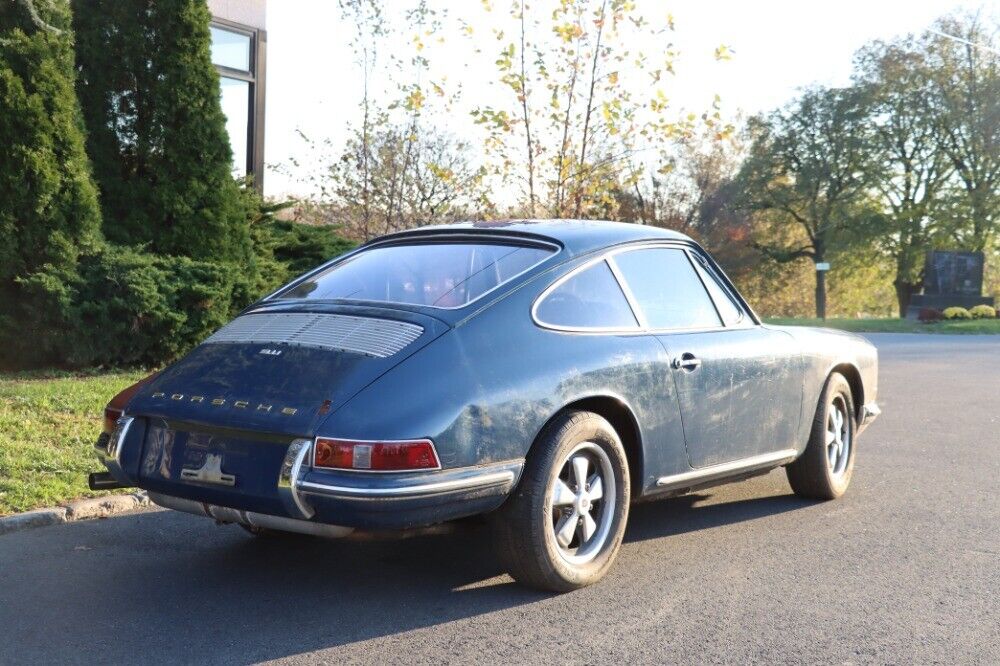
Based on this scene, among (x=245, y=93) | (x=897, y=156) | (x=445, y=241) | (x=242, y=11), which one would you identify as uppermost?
(x=897, y=156)

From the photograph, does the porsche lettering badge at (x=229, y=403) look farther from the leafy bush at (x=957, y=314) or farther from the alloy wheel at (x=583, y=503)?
the leafy bush at (x=957, y=314)

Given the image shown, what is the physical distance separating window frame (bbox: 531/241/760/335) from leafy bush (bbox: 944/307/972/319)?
114ft

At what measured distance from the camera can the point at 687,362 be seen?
5152 millimetres

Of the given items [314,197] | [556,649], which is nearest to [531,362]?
[556,649]

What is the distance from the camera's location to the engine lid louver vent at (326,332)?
427 cm

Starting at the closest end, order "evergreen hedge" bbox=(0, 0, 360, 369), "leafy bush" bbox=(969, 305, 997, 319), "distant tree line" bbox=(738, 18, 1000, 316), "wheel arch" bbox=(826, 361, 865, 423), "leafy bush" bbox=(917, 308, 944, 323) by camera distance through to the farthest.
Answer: "wheel arch" bbox=(826, 361, 865, 423) → "evergreen hedge" bbox=(0, 0, 360, 369) → "leafy bush" bbox=(917, 308, 944, 323) → "leafy bush" bbox=(969, 305, 997, 319) → "distant tree line" bbox=(738, 18, 1000, 316)

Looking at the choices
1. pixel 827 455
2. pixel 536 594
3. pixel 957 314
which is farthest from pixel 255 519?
pixel 957 314

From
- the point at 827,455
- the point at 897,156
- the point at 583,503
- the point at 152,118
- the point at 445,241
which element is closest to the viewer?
the point at 583,503

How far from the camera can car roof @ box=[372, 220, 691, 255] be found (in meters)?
5.11

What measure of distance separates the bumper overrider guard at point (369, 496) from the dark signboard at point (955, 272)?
42535mm

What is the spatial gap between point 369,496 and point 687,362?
6.31 feet

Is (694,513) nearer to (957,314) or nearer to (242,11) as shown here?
(242,11)

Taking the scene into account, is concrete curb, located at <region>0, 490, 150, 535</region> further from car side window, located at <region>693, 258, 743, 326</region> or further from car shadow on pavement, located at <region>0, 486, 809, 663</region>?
car side window, located at <region>693, 258, 743, 326</region>

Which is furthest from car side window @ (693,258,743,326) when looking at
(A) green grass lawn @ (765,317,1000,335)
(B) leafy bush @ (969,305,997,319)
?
(B) leafy bush @ (969,305,997,319)
